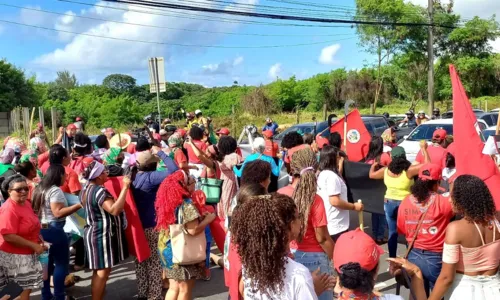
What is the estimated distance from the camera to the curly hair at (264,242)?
2.32 meters

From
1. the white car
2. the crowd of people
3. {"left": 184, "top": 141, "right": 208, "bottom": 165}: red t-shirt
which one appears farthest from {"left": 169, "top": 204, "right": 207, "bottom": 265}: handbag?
the white car

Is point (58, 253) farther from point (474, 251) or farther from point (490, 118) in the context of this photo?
point (490, 118)

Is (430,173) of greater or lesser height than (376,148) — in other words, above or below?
above

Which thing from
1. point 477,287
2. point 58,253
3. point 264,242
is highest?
point 264,242

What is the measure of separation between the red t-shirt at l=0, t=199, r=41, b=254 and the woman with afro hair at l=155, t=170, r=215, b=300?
118 cm

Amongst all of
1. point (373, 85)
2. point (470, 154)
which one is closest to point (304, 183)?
point (470, 154)

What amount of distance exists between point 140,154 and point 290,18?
9063 mm

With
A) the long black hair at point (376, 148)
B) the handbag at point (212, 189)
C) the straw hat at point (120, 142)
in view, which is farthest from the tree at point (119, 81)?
the handbag at point (212, 189)

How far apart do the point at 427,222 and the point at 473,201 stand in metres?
→ 0.70

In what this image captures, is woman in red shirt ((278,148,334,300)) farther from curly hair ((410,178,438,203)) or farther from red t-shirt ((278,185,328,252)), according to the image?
curly hair ((410,178,438,203))

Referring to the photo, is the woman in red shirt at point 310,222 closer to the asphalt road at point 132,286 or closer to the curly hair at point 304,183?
the curly hair at point 304,183

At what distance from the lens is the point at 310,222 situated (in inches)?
137

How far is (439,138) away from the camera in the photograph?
Result: 7.34 metres

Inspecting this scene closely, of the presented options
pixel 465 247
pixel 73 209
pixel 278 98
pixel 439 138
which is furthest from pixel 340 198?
pixel 278 98
